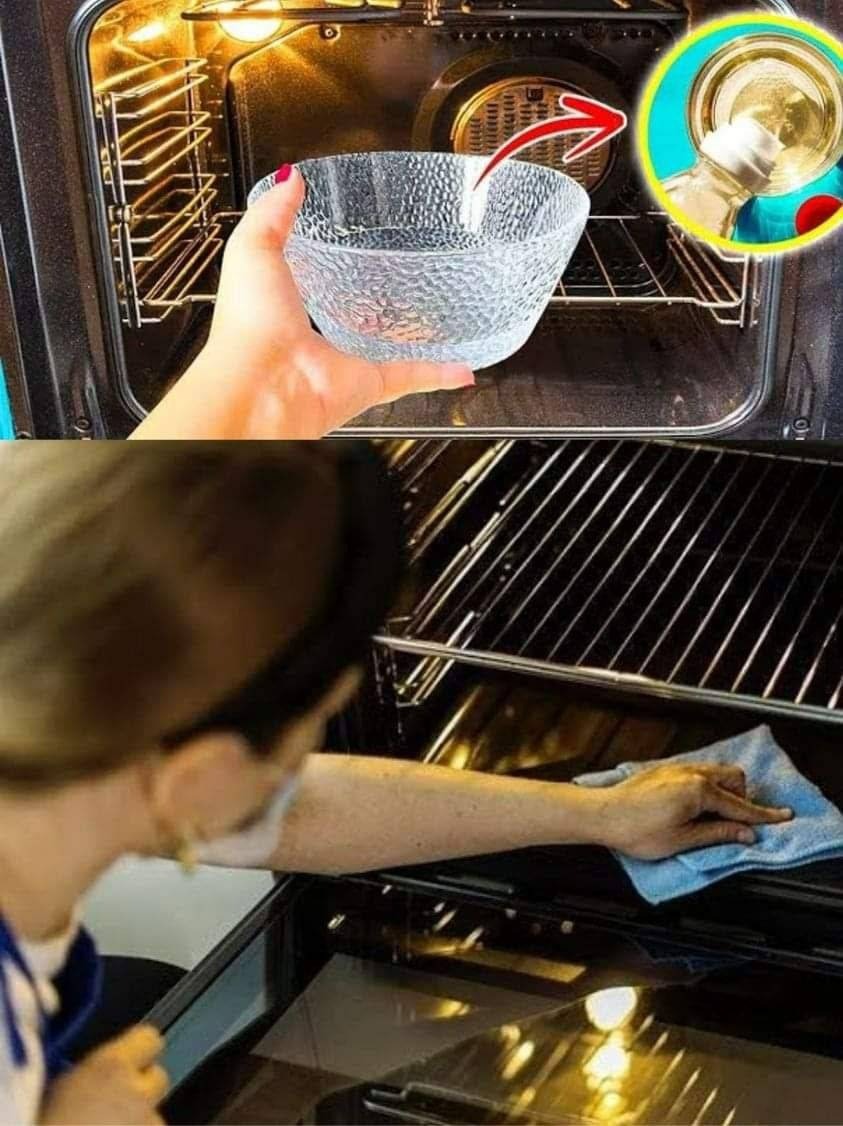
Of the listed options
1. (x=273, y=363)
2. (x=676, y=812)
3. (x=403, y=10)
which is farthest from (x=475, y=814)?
(x=403, y=10)

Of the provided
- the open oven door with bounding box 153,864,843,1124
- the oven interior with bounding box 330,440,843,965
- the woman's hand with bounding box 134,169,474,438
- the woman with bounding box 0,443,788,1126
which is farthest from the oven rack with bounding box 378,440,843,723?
the woman with bounding box 0,443,788,1126

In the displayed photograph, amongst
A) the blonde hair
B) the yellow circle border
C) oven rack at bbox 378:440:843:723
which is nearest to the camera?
the blonde hair

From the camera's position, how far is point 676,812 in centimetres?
87

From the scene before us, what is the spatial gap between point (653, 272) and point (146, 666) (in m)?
0.37

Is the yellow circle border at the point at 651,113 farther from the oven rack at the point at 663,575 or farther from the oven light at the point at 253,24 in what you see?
the oven rack at the point at 663,575

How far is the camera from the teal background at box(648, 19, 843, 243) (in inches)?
25.5

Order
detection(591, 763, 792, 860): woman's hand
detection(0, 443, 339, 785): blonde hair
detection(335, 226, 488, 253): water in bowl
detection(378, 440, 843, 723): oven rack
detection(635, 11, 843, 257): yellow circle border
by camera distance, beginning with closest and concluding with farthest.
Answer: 1. detection(0, 443, 339, 785): blonde hair
2. detection(635, 11, 843, 257): yellow circle border
3. detection(335, 226, 488, 253): water in bowl
4. detection(591, 763, 792, 860): woman's hand
5. detection(378, 440, 843, 723): oven rack

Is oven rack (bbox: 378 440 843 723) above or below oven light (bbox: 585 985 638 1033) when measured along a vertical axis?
above

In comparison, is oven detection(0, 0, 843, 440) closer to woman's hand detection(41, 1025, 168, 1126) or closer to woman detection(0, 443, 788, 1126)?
woman detection(0, 443, 788, 1126)

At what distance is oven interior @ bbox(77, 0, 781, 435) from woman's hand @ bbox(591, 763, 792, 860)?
9.6 inches

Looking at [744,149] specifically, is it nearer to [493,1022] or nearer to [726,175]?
[726,175]

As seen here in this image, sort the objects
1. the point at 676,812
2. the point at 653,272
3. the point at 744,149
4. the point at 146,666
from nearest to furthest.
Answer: the point at 146,666
the point at 744,149
the point at 653,272
the point at 676,812

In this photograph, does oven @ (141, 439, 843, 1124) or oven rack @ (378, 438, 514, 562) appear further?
oven @ (141, 439, 843, 1124)

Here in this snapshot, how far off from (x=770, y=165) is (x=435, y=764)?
0.39m
